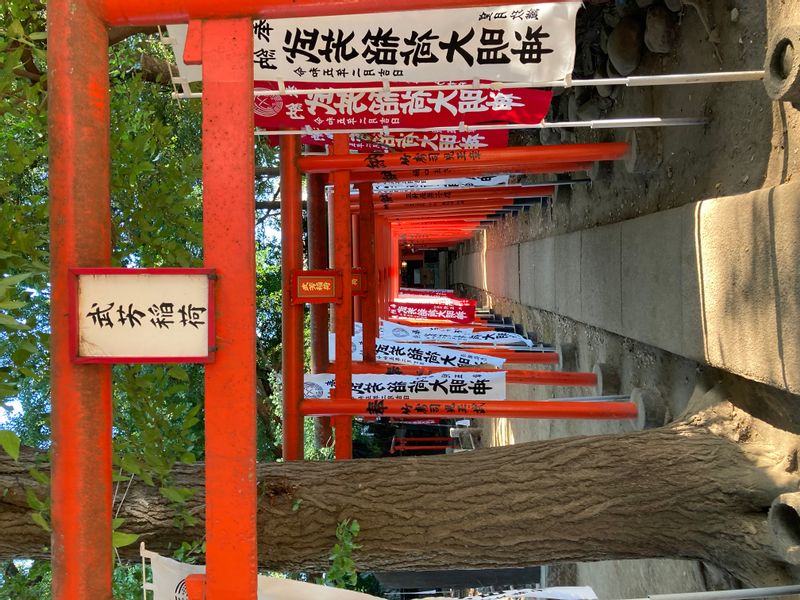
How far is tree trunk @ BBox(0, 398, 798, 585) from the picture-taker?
2986 millimetres

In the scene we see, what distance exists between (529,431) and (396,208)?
370 centimetres

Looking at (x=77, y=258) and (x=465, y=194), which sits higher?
(x=465, y=194)

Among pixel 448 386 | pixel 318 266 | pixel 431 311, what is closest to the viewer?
pixel 448 386

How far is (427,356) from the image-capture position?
6.39 m

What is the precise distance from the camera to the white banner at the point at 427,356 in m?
6.18

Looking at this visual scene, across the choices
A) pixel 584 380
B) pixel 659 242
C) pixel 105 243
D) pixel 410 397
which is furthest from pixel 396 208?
pixel 105 243

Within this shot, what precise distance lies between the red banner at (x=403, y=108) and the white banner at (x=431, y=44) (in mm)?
631

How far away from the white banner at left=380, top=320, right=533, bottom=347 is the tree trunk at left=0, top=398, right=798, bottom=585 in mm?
5117

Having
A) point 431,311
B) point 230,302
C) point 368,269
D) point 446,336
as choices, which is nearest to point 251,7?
point 230,302

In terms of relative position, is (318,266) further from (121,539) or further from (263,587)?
(121,539)

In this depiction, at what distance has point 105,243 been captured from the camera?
189 centimetres

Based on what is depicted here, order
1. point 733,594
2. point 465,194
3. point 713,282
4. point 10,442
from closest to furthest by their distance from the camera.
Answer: point 10,442 → point 733,594 → point 713,282 → point 465,194

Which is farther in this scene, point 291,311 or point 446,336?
point 446,336

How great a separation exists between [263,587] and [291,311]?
9.30 ft
